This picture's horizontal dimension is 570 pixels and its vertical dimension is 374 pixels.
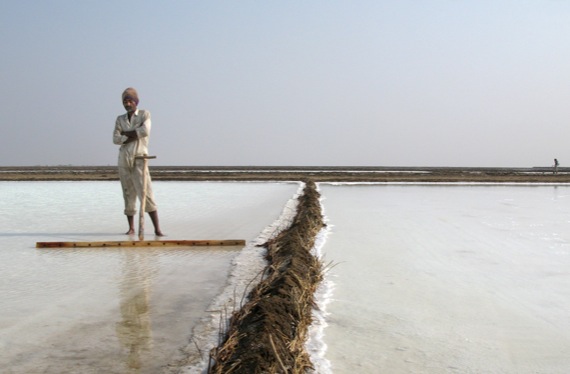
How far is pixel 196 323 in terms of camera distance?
2656 millimetres

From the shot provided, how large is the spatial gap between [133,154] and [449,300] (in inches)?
148

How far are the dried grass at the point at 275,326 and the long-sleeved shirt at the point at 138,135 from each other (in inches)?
108

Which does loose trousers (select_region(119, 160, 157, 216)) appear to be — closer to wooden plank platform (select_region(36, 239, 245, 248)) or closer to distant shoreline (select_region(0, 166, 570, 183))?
wooden plank platform (select_region(36, 239, 245, 248))

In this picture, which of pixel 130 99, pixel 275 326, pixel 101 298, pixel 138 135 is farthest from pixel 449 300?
pixel 130 99

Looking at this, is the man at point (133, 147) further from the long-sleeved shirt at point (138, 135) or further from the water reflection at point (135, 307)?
the water reflection at point (135, 307)

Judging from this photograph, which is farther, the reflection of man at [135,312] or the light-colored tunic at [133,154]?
the light-colored tunic at [133,154]

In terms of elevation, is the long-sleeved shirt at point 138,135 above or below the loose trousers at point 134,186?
above

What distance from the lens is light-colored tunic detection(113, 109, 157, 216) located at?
233 inches

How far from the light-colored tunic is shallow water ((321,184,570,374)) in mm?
1950

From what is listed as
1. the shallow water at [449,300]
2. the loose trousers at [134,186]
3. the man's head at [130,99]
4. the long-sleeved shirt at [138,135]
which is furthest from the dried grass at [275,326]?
the man's head at [130,99]

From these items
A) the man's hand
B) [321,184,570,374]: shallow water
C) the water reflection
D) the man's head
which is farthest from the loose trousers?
[321,184,570,374]: shallow water

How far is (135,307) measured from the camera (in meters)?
2.94

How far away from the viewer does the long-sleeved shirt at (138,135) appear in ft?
19.4

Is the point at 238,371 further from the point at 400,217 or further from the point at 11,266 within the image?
the point at 400,217
